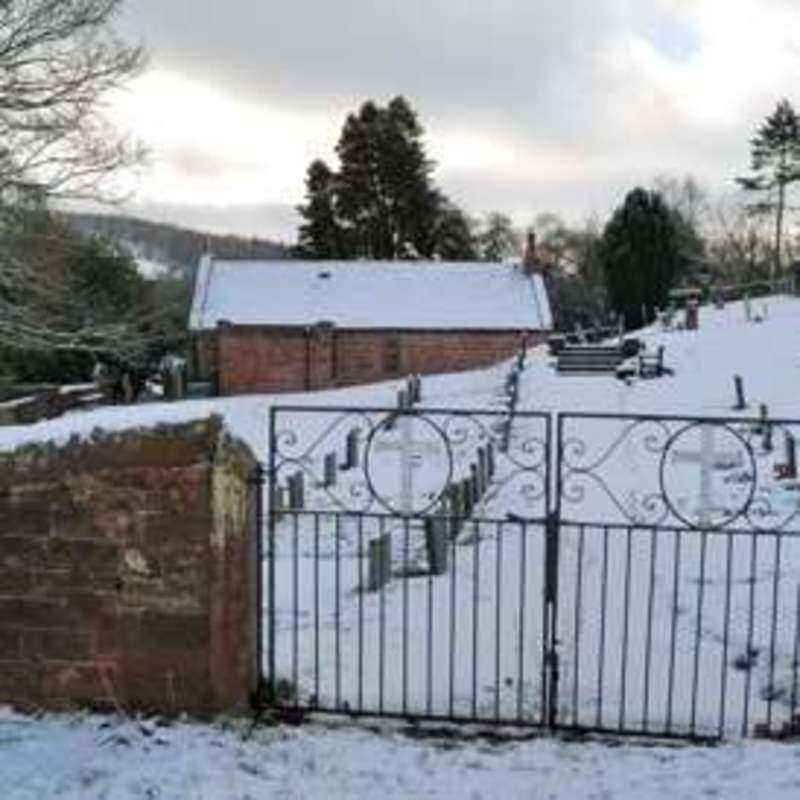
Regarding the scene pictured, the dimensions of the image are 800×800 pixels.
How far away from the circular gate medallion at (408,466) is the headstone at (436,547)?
3.78m

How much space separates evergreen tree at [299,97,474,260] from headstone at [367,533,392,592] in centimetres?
5812

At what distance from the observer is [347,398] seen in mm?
44531

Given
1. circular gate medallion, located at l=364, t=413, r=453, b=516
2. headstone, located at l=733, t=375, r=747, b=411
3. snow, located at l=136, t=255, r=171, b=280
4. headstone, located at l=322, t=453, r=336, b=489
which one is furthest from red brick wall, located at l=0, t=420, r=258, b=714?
snow, located at l=136, t=255, r=171, b=280

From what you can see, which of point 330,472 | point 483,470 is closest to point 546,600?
point 483,470

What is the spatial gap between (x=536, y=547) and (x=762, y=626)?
467 centimetres

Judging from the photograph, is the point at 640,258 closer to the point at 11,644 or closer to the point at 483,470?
the point at 483,470

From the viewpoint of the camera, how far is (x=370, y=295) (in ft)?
181

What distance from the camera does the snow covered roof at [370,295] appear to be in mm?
53188

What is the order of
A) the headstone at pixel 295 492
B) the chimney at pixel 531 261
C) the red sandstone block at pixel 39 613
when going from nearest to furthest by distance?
the red sandstone block at pixel 39 613 → the headstone at pixel 295 492 → the chimney at pixel 531 261

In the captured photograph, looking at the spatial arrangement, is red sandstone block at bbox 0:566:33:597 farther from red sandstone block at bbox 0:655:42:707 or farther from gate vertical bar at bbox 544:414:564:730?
gate vertical bar at bbox 544:414:564:730

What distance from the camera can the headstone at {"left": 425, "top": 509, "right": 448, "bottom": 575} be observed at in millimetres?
12367

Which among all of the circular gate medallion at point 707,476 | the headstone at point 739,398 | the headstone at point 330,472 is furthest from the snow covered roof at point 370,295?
the headstone at point 330,472

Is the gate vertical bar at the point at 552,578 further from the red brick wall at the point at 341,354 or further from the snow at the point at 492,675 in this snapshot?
the red brick wall at the point at 341,354

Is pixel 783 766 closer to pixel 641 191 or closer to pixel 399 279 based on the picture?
pixel 399 279
